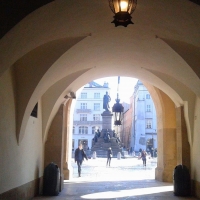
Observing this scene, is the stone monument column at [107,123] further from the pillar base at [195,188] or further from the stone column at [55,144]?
the pillar base at [195,188]

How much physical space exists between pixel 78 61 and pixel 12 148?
10.5 ft

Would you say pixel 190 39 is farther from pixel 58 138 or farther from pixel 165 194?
pixel 58 138

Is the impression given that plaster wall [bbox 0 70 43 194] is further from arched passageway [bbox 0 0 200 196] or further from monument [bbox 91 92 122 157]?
monument [bbox 91 92 122 157]

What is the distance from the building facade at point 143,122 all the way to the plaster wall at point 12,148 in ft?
156

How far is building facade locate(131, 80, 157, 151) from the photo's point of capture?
57.5 m

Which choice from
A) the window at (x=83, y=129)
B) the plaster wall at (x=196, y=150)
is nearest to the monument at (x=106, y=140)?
the plaster wall at (x=196, y=150)

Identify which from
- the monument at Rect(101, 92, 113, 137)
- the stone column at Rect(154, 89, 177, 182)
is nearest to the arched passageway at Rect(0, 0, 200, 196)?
the stone column at Rect(154, 89, 177, 182)

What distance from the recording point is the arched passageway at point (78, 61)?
21.3 feet

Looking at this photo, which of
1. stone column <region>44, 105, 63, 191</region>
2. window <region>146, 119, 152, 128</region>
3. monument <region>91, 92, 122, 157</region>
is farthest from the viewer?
window <region>146, 119, 152, 128</region>

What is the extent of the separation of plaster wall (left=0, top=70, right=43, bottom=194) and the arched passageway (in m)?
0.02

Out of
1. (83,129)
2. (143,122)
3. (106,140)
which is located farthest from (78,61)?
(83,129)

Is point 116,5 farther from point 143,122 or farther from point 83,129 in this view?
point 83,129

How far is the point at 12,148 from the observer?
8375 millimetres

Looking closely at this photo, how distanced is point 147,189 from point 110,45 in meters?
5.66
